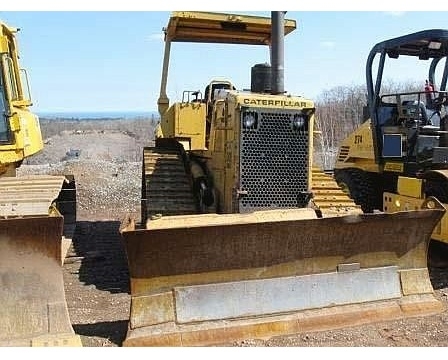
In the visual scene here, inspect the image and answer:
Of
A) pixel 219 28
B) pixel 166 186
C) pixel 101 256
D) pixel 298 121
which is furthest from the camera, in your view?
pixel 101 256

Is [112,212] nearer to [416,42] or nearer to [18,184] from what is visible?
[18,184]

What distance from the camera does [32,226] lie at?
15.0 feet

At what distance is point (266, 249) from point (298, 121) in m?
1.54

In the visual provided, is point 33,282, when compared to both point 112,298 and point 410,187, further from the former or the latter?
point 410,187

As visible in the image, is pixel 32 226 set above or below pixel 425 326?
above

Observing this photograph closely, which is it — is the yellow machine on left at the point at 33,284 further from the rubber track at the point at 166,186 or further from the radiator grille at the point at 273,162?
the radiator grille at the point at 273,162

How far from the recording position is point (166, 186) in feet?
23.1

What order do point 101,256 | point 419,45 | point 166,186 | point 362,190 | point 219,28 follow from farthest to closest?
point 362,190 < point 419,45 < point 101,256 < point 219,28 < point 166,186

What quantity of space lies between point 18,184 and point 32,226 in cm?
236

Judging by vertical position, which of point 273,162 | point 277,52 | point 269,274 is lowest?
point 269,274

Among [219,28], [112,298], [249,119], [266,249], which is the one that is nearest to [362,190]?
[219,28]

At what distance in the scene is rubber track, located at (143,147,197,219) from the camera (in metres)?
6.64

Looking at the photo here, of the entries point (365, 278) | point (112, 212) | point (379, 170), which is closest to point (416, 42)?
point (379, 170)

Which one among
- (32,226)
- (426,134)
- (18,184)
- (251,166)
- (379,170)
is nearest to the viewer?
(32,226)
